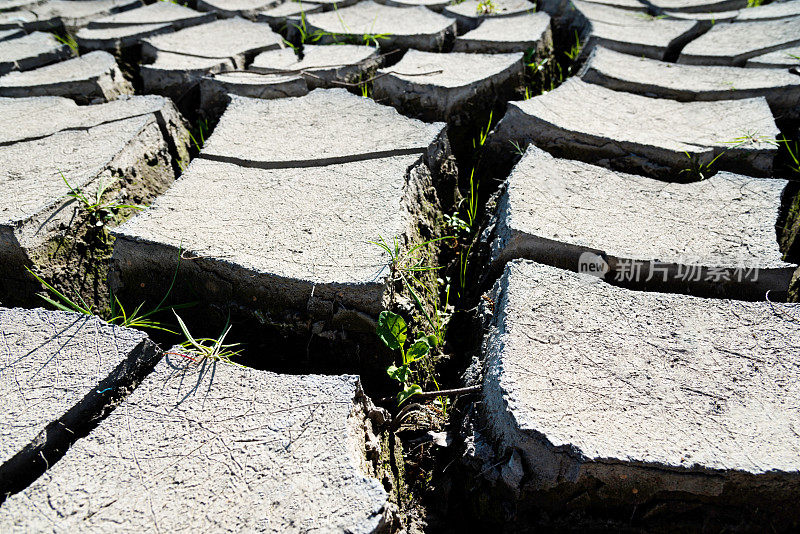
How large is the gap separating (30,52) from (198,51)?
2.03 feet

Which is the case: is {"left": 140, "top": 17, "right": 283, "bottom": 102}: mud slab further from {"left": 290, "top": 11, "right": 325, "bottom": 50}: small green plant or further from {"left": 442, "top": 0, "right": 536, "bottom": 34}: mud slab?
{"left": 442, "top": 0, "right": 536, "bottom": 34}: mud slab

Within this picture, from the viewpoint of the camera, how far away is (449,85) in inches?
67.1

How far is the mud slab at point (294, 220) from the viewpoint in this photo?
1117 millimetres

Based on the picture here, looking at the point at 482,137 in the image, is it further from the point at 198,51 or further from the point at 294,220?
the point at 198,51

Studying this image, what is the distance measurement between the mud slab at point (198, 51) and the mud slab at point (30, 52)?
1.04 ft

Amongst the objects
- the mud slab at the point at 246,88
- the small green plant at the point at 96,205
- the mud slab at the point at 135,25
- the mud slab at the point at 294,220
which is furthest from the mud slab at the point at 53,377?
the mud slab at the point at 135,25

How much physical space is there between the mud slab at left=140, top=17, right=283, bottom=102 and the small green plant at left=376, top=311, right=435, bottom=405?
1267 millimetres

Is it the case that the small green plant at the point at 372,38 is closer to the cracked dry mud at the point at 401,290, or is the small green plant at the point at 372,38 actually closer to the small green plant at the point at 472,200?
the cracked dry mud at the point at 401,290

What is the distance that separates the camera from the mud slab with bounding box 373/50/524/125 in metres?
1.71

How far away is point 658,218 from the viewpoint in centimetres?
130

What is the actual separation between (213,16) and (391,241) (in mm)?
1746

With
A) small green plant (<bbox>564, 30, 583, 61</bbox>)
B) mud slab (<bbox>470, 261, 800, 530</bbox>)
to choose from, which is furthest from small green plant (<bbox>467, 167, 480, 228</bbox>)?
small green plant (<bbox>564, 30, 583, 61</bbox>)

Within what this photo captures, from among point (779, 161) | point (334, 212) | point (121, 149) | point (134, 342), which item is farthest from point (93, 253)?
point (779, 161)

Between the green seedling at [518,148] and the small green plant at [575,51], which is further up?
the small green plant at [575,51]
